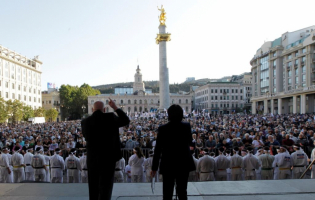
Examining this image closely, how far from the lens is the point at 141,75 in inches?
5335

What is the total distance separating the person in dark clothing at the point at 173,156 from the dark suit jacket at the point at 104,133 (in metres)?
0.62

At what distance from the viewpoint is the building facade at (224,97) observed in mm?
104812

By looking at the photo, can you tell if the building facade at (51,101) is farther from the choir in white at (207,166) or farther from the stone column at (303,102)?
the choir in white at (207,166)

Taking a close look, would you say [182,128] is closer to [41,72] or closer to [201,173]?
[201,173]

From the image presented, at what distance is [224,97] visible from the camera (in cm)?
10600

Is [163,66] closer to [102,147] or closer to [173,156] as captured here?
[173,156]

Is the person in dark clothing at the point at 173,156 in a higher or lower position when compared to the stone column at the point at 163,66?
lower

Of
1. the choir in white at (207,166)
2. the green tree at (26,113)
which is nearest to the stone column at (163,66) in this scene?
the green tree at (26,113)

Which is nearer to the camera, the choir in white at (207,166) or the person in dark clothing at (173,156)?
the person in dark clothing at (173,156)

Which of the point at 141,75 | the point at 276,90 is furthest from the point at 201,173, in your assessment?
the point at 141,75

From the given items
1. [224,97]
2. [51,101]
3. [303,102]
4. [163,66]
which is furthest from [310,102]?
[51,101]

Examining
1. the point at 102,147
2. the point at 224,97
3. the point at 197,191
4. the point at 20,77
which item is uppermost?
the point at 20,77

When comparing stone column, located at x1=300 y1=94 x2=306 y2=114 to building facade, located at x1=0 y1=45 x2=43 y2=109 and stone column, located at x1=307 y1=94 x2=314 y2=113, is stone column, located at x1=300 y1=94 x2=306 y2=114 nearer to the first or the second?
stone column, located at x1=307 y1=94 x2=314 y2=113

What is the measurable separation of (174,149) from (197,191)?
6.26 feet
